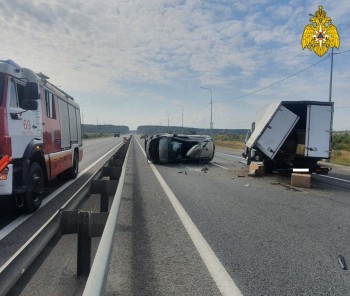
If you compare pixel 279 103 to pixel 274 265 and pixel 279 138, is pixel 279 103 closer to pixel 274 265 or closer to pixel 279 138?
pixel 279 138

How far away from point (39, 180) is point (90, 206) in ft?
3.95

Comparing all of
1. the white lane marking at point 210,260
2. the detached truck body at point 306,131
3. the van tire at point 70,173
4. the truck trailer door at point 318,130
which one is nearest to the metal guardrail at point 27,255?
the white lane marking at point 210,260

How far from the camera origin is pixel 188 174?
14898 millimetres

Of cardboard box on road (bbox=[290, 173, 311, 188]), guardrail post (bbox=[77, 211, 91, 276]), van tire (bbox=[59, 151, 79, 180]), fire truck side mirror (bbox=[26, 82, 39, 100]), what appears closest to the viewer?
guardrail post (bbox=[77, 211, 91, 276])

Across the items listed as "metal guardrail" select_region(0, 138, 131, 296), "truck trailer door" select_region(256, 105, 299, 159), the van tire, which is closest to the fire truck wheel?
"metal guardrail" select_region(0, 138, 131, 296)

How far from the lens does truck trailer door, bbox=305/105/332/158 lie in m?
12.6

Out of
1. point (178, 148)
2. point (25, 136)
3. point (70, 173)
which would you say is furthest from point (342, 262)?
point (178, 148)

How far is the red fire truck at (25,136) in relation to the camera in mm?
6445

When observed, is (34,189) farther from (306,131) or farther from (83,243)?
(306,131)

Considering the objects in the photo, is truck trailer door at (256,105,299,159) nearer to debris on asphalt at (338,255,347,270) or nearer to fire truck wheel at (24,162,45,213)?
fire truck wheel at (24,162,45,213)

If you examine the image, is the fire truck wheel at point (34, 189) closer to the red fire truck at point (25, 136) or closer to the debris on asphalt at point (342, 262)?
the red fire truck at point (25, 136)

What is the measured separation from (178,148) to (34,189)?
483 inches

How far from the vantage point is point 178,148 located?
63.4 feet

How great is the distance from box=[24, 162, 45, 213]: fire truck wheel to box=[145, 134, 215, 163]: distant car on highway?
447 inches
